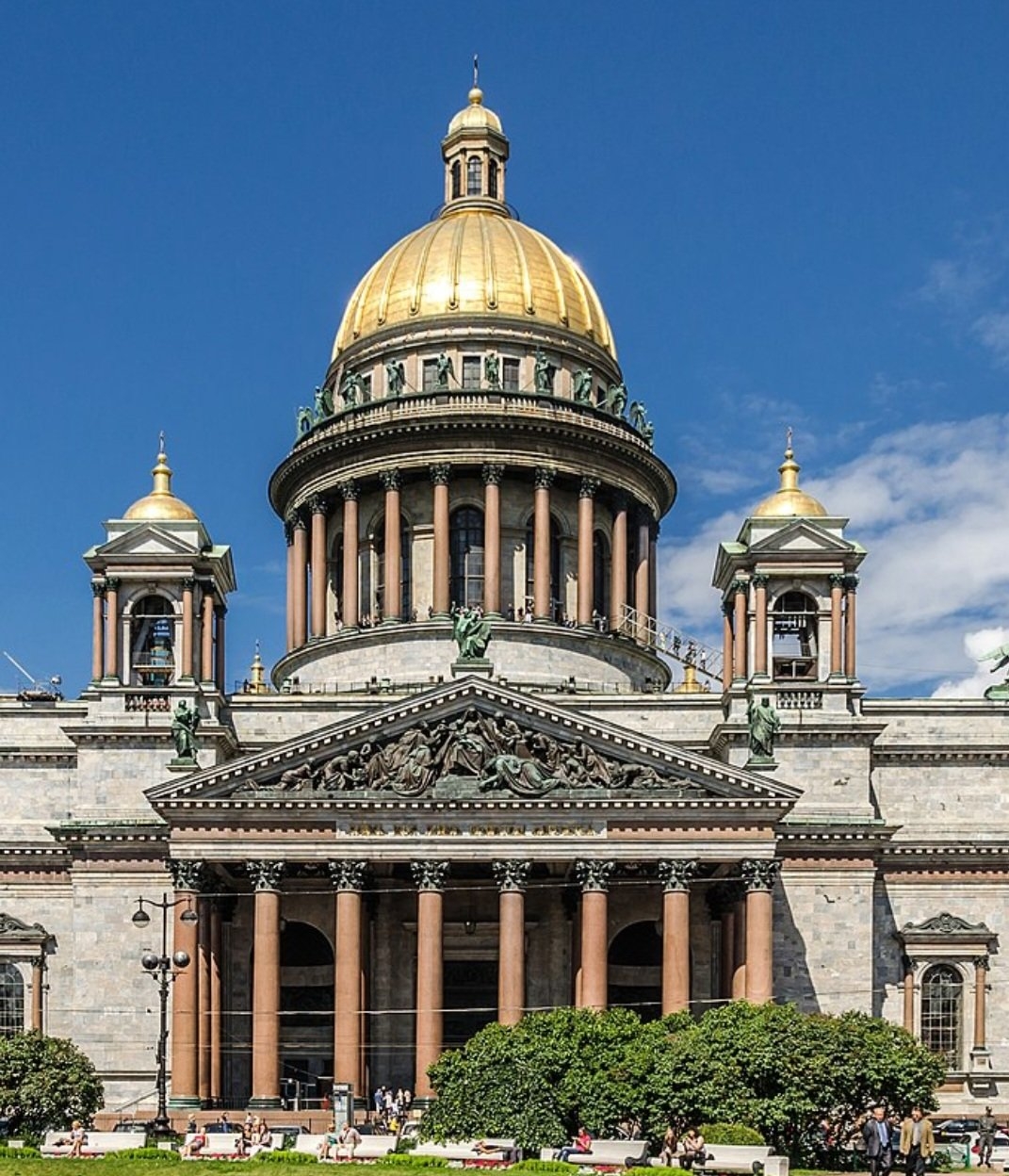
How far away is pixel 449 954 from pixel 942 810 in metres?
19.0

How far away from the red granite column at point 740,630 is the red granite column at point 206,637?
63.6ft

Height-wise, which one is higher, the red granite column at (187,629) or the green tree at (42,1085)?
the red granite column at (187,629)

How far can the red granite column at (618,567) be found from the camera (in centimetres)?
9231

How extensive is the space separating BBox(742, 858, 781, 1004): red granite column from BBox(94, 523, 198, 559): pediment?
23903 millimetres

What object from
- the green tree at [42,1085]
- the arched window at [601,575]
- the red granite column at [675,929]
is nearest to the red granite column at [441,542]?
the arched window at [601,575]

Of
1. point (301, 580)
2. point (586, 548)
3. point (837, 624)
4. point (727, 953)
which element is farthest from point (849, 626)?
→ point (301, 580)

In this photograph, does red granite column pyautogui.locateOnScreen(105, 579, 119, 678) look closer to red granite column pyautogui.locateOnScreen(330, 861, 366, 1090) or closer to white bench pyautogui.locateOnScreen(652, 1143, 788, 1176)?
red granite column pyautogui.locateOnScreen(330, 861, 366, 1090)

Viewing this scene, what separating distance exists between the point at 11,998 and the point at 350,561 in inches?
925

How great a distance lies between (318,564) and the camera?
9350cm

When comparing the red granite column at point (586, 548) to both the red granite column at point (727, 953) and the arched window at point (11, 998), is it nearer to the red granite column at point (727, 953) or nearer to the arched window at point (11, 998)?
the red granite column at point (727, 953)

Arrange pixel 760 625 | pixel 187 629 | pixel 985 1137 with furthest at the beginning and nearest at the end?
pixel 187 629 → pixel 760 625 → pixel 985 1137

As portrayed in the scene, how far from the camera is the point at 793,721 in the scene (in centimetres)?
7756

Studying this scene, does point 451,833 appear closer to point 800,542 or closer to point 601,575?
point 800,542

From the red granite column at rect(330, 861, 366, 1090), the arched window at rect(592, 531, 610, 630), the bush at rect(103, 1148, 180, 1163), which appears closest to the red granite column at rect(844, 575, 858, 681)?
the arched window at rect(592, 531, 610, 630)
